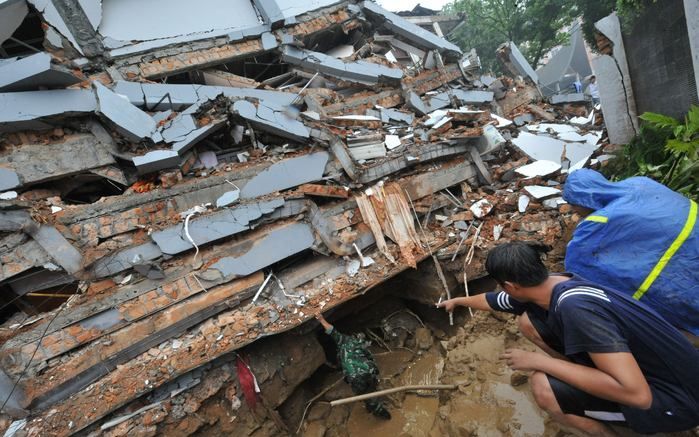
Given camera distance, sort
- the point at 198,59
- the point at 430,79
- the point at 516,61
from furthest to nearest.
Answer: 1. the point at 516,61
2. the point at 430,79
3. the point at 198,59

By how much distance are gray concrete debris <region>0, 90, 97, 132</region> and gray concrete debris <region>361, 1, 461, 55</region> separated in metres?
7.39

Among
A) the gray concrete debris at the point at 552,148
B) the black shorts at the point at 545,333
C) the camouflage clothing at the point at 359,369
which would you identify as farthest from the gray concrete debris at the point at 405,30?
the black shorts at the point at 545,333

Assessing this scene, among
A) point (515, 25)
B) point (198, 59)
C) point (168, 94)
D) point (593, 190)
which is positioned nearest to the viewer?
point (593, 190)

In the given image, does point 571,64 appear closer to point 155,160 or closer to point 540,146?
point 540,146

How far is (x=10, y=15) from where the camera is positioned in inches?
191

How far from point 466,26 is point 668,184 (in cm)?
2117

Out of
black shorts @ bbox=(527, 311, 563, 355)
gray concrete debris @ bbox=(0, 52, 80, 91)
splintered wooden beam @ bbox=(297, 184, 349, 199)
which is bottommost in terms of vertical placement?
black shorts @ bbox=(527, 311, 563, 355)

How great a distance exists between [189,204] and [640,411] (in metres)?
4.92

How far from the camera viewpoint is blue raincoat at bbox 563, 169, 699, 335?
2.34 m

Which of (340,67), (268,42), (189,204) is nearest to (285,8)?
(268,42)

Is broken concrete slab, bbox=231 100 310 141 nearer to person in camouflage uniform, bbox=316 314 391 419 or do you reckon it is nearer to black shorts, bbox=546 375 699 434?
person in camouflage uniform, bbox=316 314 391 419

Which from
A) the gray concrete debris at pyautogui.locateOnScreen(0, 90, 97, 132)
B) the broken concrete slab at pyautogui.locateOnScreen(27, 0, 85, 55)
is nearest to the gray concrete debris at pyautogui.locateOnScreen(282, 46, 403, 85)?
the broken concrete slab at pyautogui.locateOnScreen(27, 0, 85, 55)

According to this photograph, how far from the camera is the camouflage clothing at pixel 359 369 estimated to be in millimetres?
3945

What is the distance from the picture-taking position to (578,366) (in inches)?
66.3
